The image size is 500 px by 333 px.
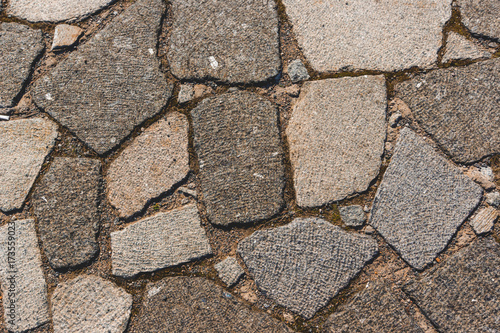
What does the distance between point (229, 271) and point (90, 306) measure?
0.53m

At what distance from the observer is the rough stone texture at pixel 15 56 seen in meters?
1.54

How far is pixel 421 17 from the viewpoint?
1.49 m

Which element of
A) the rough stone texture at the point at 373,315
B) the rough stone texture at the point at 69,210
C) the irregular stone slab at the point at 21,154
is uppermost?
the irregular stone slab at the point at 21,154

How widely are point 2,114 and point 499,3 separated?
2051 millimetres

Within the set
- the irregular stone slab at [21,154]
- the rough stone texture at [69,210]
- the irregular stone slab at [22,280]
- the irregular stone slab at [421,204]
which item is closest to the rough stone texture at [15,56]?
the irregular stone slab at [21,154]

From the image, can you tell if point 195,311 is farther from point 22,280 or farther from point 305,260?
point 22,280

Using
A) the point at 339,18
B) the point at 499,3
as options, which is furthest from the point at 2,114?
the point at 499,3

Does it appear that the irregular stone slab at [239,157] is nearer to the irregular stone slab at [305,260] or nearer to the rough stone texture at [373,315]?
the irregular stone slab at [305,260]

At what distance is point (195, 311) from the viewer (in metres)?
1.34

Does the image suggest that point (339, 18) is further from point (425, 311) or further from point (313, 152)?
point (425, 311)

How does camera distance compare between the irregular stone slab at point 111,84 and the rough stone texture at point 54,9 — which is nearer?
the irregular stone slab at point 111,84

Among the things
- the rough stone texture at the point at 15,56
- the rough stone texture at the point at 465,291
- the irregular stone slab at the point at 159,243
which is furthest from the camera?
the rough stone texture at the point at 15,56

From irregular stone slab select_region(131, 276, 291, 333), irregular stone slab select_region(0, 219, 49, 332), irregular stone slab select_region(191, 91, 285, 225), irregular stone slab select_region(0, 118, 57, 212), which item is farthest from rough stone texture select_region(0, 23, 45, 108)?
irregular stone slab select_region(131, 276, 291, 333)

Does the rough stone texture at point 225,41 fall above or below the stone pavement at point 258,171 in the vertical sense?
above
